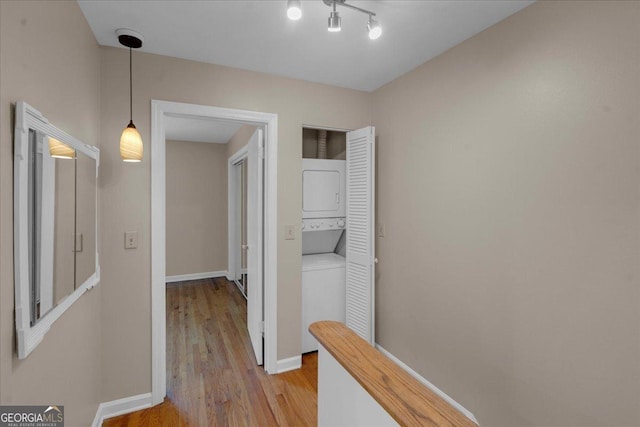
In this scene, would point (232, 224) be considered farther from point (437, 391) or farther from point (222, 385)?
point (437, 391)

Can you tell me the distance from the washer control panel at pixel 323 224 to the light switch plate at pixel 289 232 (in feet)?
1.06

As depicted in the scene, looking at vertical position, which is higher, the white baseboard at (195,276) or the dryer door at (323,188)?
the dryer door at (323,188)

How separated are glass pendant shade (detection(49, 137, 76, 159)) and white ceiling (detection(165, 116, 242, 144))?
2.56 metres

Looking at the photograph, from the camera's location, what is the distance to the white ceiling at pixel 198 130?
405 centimetres

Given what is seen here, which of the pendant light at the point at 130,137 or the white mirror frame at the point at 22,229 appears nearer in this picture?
the white mirror frame at the point at 22,229

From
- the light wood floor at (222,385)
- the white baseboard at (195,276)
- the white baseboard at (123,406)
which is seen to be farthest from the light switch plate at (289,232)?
the white baseboard at (195,276)

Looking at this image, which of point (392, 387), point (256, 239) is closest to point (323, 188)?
point (256, 239)

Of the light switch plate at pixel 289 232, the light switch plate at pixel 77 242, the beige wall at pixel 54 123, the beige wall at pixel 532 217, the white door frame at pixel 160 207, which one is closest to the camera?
the beige wall at pixel 54 123

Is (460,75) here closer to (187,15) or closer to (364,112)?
(364,112)

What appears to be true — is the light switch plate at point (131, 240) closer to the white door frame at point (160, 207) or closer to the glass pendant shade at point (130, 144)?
the white door frame at point (160, 207)

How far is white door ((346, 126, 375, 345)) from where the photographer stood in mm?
2689

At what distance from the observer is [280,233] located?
2568 millimetres

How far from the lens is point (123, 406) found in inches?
81.4

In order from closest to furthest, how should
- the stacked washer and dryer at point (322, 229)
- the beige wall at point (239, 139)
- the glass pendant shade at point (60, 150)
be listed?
the glass pendant shade at point (60, 150), the stacked washer and dryer at point (322, 229), the beige wall at point (239, 139)
